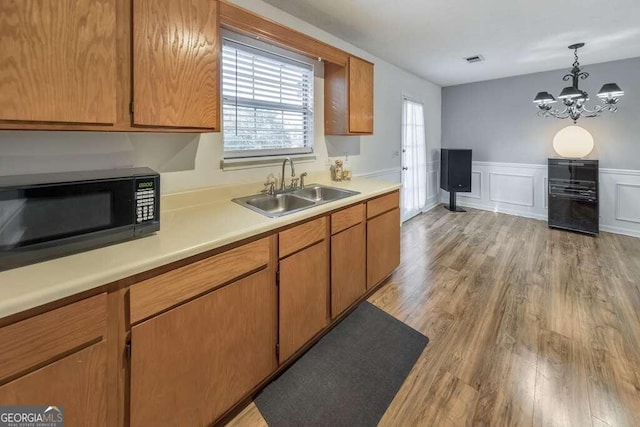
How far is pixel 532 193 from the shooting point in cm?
519

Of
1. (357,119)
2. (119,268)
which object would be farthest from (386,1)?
(119,268)

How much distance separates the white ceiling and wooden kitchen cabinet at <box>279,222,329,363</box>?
1.91 meters

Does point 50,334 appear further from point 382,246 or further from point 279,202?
point 382,246

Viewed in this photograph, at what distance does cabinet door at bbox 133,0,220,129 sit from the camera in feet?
4.37

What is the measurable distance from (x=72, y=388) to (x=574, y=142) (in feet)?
19.8

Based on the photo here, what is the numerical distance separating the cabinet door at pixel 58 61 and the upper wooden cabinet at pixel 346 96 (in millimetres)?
1917

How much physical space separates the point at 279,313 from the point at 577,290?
9.22ft

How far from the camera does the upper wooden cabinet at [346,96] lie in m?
2.77

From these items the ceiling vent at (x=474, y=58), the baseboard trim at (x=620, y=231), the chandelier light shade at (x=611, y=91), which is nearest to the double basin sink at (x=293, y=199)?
the ceiling vent at (x=474, y=58)

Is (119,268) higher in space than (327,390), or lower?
higher

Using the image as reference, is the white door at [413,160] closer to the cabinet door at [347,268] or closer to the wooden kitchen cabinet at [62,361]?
the cabinet door at [347,268]

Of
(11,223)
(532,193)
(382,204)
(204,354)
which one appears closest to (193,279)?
(204,354)

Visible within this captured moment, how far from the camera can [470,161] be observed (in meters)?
5.51

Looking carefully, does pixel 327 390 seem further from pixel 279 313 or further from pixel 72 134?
pixel 72 134
